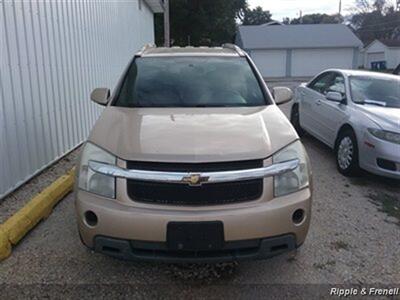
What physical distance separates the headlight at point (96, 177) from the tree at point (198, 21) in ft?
104

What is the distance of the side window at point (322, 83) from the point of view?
769 cm

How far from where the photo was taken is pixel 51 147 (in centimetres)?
603

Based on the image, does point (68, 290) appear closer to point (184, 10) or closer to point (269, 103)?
point (269, 103)

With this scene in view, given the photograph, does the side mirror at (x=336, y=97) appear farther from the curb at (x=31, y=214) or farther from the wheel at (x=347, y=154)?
the curb at (x=31, y=214)

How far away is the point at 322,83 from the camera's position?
7.98m

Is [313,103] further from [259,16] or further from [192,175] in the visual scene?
[259,16]

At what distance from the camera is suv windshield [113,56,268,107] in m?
4.20

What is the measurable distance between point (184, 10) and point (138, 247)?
33103mm

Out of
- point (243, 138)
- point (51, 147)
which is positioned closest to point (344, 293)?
point (243, 138)

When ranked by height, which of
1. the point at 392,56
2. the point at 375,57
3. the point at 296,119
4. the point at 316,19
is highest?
the point at 316,19

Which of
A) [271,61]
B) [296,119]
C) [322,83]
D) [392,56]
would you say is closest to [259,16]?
[392,56]

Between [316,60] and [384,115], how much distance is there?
35651 millimetres

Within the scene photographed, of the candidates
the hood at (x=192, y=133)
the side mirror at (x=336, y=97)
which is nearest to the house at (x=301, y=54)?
the side mirror at (x=336, y=97)

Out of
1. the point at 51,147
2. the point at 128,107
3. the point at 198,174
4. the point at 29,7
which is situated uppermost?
the point at 29,7
